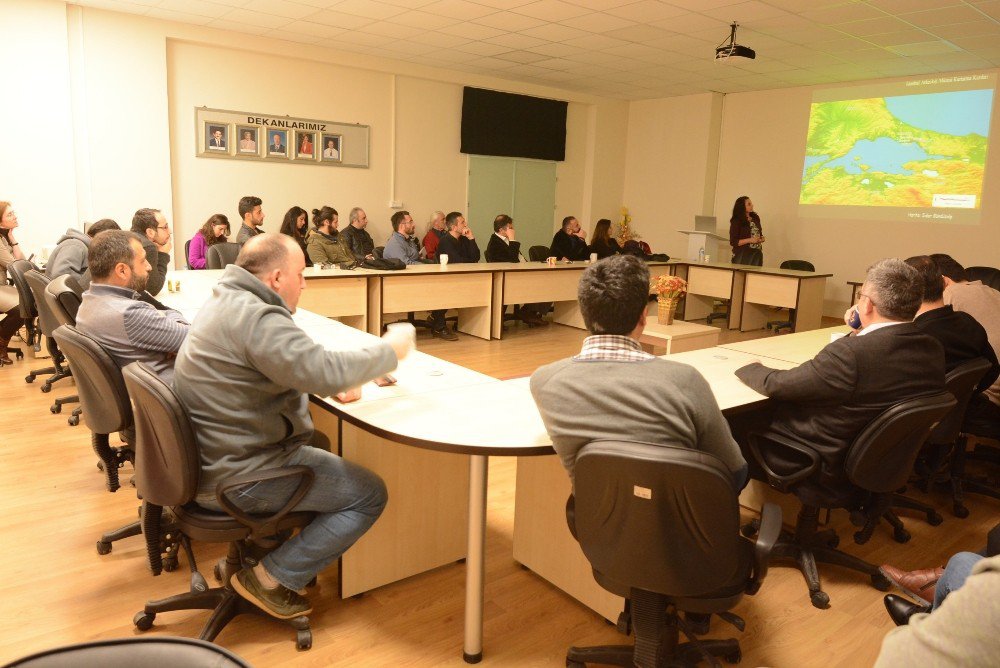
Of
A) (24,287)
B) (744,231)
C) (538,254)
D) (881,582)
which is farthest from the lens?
(744,231)

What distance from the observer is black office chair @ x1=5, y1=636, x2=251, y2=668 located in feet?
2.40

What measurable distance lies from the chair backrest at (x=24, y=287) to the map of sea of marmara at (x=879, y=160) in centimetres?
886

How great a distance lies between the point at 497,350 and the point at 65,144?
4589 mm

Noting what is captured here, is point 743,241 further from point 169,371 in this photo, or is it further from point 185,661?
point 185,661

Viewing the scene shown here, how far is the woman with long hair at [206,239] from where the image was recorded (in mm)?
5812

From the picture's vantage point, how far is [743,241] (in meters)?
9.12

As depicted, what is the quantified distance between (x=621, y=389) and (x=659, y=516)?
1.00ft

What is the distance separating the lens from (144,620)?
226 centimetres

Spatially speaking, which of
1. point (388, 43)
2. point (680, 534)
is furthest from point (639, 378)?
point (388, 43)

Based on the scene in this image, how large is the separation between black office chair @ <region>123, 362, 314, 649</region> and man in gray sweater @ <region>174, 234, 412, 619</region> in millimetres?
37

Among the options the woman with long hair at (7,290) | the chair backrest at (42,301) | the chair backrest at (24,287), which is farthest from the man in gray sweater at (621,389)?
the woman with long hair at (7,290)

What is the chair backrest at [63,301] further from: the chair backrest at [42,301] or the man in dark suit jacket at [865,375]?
the man in dark suit jacket at [865,375]

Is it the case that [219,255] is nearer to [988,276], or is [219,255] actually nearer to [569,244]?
[569,244]

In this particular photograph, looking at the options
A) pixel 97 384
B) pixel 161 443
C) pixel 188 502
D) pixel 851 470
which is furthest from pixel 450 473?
pixel 851 470
